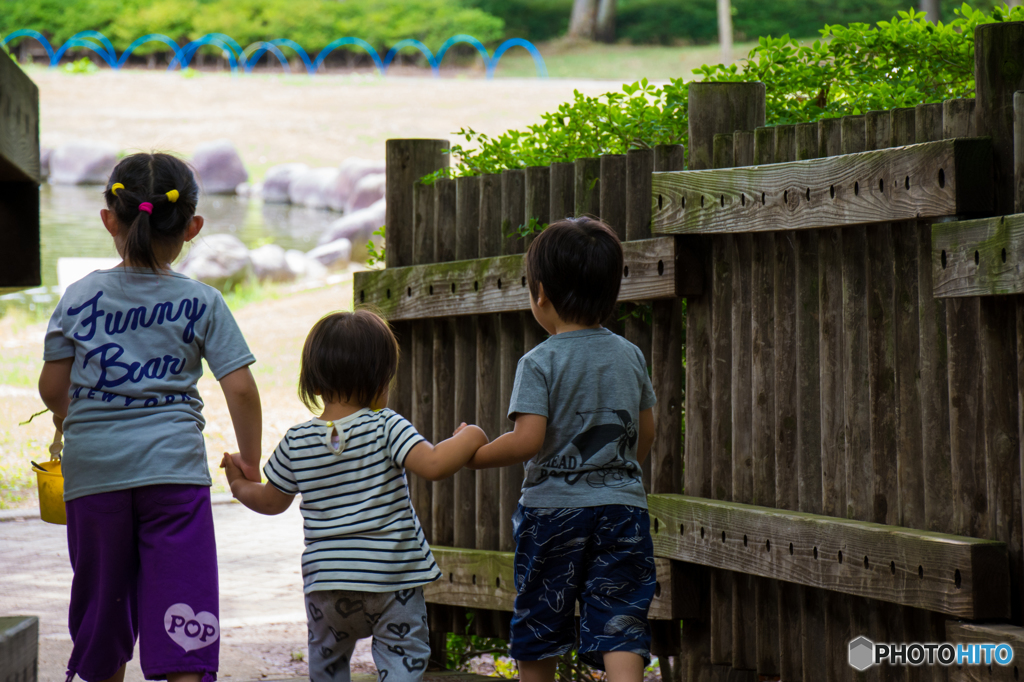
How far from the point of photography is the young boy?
2.73 m

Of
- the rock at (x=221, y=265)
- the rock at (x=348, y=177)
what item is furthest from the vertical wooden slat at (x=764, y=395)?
the rock at (x=348, y=177)

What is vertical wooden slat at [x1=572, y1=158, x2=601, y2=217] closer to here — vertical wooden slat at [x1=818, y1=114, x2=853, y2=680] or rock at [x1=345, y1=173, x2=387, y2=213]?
vertical wooden slat at [x1=818, y1=114, x2=853, y2=680]

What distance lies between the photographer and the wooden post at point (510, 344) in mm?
3873

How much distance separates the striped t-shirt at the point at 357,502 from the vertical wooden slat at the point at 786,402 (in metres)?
1.10

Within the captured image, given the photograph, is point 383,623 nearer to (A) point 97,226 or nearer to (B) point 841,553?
(B) point 841,553

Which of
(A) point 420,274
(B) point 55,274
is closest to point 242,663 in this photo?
Result: (A) point 420,274

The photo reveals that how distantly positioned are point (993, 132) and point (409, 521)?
1.77 m

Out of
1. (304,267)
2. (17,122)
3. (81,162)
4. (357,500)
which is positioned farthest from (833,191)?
(81,162)

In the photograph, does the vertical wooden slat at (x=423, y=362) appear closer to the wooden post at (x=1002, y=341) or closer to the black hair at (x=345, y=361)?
the black hair at (x=345, y=361)

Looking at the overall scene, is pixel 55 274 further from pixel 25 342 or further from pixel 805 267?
pixel 805 267

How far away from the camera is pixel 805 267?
3.08 meters

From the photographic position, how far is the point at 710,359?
11.1 feet

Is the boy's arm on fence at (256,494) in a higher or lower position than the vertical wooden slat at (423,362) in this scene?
lower

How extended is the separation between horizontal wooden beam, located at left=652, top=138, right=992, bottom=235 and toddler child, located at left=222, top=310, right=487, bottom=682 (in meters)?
1.09
